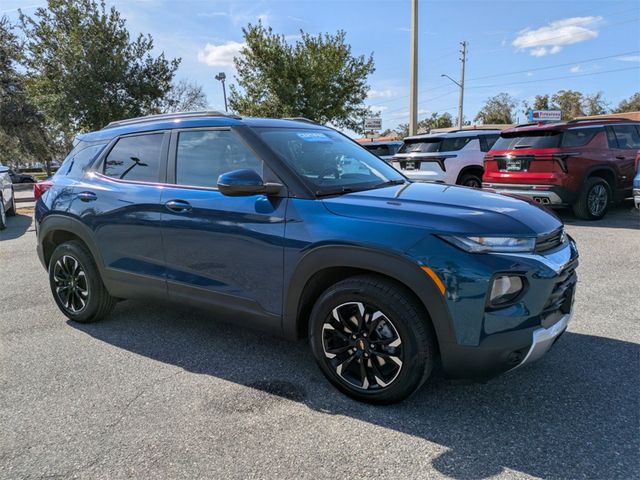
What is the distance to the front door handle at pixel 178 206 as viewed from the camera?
3361 mm

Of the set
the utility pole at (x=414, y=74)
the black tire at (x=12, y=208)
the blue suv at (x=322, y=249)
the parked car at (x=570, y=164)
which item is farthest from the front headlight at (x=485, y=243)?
the utility pole at (x=414, y=74)

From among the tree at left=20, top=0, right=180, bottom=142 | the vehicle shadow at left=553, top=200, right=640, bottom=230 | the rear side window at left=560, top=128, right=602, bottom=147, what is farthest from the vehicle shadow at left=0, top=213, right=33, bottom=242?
the rear side window at left=560, top=128, right=602, bottom=147

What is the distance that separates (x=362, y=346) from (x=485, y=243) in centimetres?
93

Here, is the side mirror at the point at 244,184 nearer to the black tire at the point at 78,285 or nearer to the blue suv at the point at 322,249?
the blue suv at the point at 322,249

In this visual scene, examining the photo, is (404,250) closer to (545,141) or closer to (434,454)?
(434,454)

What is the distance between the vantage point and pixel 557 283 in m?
2.59

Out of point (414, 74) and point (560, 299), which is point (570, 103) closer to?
point (414, 74)

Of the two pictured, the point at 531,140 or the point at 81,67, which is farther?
the point at 81,67

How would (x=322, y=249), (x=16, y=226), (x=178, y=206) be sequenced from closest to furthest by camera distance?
1. (x=322, y=249)
2. (x=178, y=206)
3. (x=16, y=226)

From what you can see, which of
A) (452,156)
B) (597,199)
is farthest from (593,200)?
(452,156)

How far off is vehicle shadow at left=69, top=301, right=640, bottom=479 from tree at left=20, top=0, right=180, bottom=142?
1450 centimetres

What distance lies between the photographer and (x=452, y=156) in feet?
36.2

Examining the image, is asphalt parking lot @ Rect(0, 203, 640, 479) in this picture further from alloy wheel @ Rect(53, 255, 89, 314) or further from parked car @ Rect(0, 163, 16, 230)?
parked car @ Rect(0, 163, 16, 230)

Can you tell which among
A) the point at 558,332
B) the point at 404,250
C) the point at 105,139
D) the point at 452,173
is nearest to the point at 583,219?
the point at 452,173
